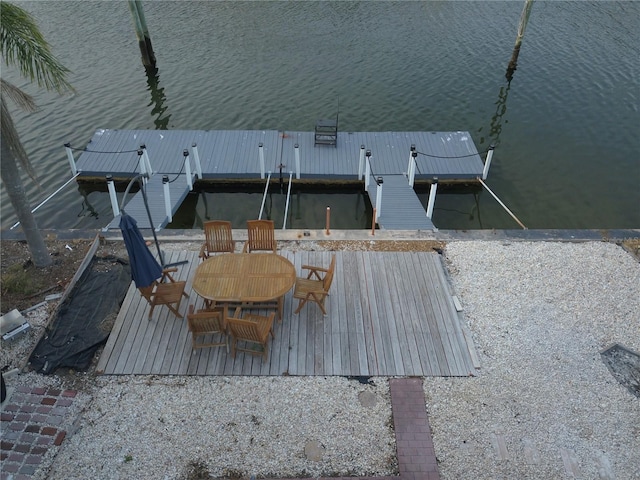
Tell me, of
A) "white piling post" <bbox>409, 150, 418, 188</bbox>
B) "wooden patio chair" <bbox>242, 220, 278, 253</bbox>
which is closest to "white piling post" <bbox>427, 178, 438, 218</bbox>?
"white piling post" <bbox>409, 150, 418, 188</bbox>

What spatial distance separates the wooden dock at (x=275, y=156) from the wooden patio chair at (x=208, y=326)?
6.17 metres

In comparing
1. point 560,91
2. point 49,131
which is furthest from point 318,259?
point 560,91

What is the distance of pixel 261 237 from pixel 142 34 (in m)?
16.1

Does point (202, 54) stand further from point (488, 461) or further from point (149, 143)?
point (488, 461)

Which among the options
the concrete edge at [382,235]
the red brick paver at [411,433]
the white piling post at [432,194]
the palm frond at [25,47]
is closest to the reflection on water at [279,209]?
the white piling post at [432,194]

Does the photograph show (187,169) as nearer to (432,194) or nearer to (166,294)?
(166,294)

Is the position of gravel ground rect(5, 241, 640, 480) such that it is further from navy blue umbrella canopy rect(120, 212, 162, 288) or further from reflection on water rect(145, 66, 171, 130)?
reflection on water rect(145, 66, 171, 130)

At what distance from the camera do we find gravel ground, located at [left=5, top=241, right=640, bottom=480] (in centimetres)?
602

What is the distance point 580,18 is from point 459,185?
1737cm

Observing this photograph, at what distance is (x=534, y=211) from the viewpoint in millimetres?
13641

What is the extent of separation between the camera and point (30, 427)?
6297mm

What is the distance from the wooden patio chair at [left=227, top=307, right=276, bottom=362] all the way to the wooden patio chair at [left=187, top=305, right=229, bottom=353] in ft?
0.69

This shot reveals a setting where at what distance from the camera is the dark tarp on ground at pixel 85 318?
7.17 metres

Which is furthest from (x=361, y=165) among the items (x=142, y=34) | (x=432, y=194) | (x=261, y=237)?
(x=142, y=34)
